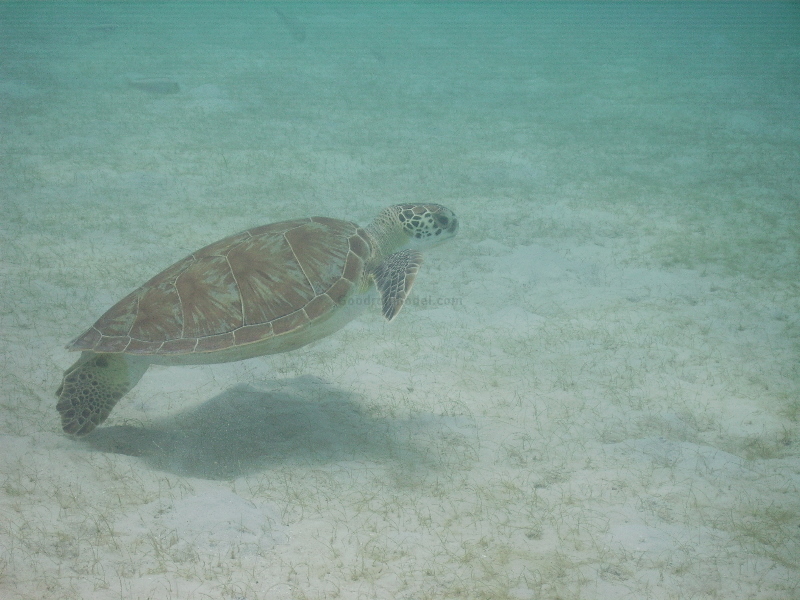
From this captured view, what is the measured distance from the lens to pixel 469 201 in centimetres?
958

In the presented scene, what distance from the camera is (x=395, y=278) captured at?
3996 millimetres

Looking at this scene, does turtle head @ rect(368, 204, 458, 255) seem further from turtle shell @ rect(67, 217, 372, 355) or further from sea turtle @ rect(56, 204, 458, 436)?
turtle shell @ rect(67, 217, 372, 355)

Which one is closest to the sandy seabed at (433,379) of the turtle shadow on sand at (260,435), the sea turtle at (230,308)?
the turtle shadow on sand at (260,435)

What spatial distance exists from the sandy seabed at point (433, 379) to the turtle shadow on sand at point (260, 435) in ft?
0.08

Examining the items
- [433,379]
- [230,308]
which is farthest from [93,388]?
[433,379]

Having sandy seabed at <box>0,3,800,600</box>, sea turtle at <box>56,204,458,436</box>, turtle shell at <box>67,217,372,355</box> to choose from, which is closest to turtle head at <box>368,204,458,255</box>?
sea turtle at <box>56,204,458,436</box>

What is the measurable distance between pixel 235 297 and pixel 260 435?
1096 millimetres

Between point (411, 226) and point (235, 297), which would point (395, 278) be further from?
point (235, 297)

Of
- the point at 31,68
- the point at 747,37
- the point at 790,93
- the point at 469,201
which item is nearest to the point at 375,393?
the point at 469,201

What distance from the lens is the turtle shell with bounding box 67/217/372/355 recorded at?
349 centimetres

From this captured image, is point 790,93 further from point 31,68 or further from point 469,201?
point 31,68

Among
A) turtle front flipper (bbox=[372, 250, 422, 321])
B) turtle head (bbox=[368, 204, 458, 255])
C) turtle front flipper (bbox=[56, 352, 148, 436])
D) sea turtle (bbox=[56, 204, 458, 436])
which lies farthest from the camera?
turtle head (bbox=[368, 204, 458, 255])

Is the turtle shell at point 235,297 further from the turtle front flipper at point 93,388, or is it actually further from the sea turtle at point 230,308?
the turtle front flipper at point 93,388

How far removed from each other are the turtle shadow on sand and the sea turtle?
41 centimetres
